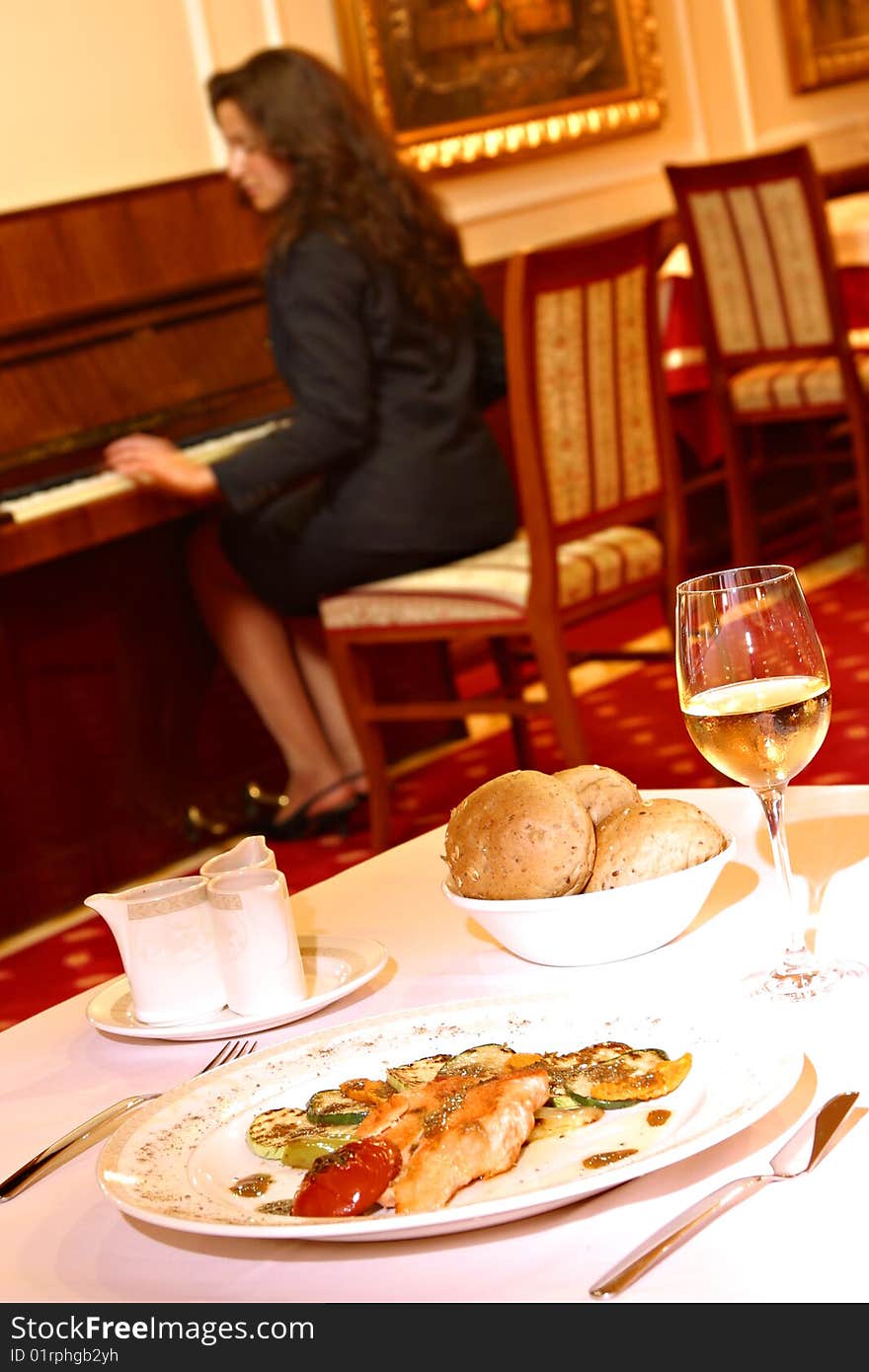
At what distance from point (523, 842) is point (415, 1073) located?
22cm

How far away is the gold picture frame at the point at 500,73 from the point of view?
A: 4863 mm

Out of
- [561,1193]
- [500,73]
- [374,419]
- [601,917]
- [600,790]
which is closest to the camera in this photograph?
[561,1193]

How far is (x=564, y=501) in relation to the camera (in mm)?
3168

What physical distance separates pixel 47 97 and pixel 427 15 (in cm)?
142

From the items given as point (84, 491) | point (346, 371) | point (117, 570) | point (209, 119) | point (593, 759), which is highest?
point (209, 119)

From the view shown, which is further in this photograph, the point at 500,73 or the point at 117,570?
the point at 500,73

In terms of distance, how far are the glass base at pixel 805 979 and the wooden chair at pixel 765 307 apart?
147 inches

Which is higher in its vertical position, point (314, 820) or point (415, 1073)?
point (415, 1073)

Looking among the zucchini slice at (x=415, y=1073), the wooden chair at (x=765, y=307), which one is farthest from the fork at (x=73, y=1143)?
the wooden chair at (x=765, y=307)

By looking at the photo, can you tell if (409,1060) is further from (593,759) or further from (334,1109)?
(593,759)

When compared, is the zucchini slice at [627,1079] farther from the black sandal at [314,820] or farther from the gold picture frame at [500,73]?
the gold picture frame at [500,73]

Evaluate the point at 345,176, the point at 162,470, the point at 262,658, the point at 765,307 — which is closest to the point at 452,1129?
the point at 162,470

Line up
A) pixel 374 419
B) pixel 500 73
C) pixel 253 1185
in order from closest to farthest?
pixel 253 1185 < pixel 374 419 < pixel 500 73
